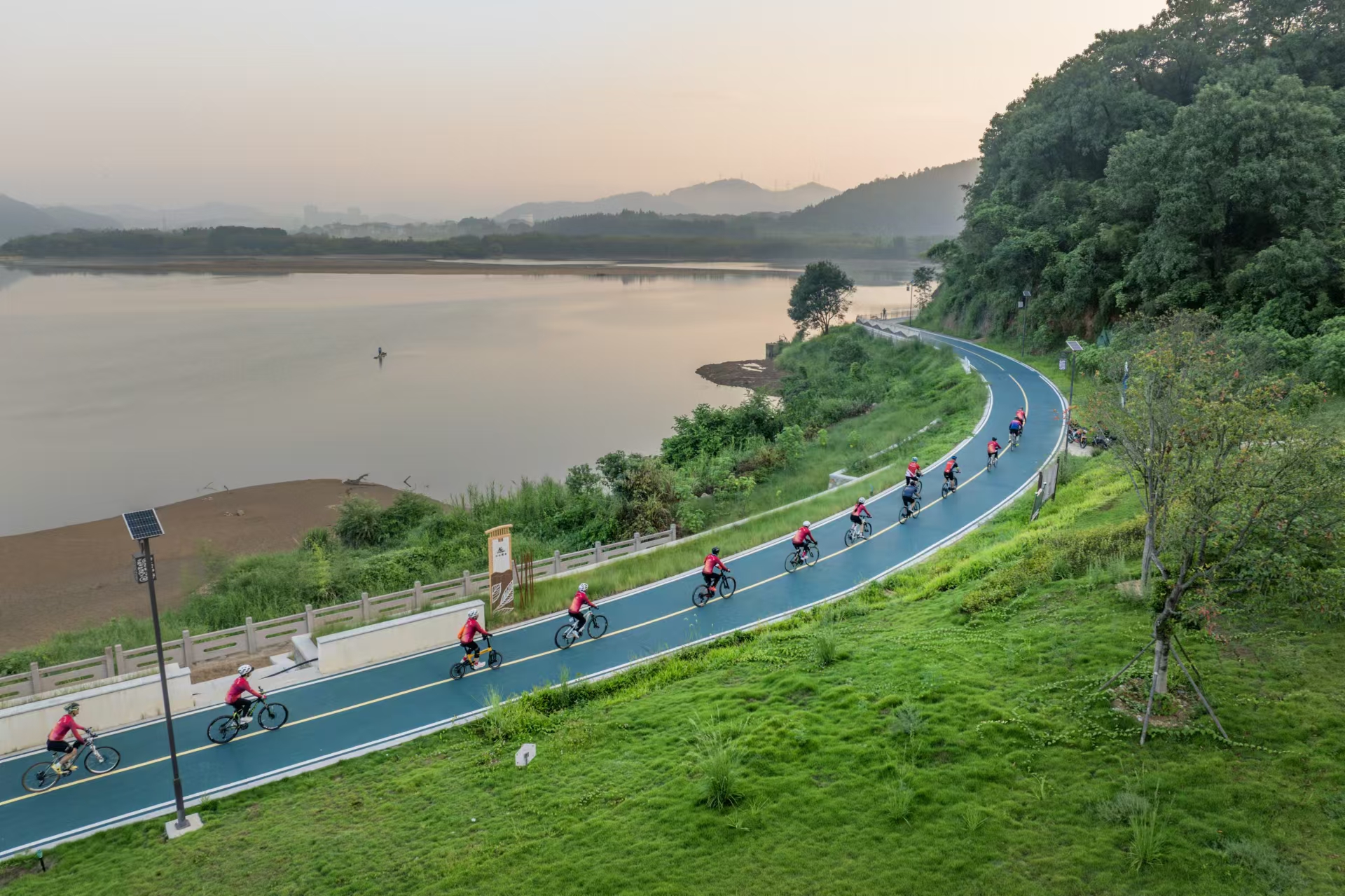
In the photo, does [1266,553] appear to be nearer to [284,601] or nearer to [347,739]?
[347,739]

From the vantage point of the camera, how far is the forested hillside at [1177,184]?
34781mm

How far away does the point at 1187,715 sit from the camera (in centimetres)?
1113

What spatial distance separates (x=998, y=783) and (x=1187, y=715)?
3.00 meters

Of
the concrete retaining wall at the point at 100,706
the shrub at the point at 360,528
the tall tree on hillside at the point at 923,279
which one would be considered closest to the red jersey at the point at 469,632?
the concrete retaining wall at the point at 100,706

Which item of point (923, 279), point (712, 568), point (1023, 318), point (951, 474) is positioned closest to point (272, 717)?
point (712, 568)

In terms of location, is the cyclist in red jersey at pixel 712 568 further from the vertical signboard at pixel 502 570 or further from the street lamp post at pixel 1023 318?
the street lamp post at pixel 1023 318

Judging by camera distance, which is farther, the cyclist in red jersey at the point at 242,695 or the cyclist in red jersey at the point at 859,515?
the cyclist in red jersey at the point at 859,515

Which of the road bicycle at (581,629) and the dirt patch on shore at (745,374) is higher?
the road bicycle at (581,629)

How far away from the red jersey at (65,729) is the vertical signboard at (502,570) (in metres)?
9.00

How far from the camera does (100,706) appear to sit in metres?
16.2

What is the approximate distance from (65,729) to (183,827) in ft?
11.2

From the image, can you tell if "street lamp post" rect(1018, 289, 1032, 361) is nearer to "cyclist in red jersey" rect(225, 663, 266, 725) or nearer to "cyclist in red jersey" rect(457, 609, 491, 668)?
"cyclist in red jersey" rect(457, 609, 491, 668)

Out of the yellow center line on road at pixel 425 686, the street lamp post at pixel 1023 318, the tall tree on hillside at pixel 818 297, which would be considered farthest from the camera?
the tall tree on hillside at pixel 818 297

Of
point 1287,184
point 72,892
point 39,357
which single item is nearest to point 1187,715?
point 72,892
